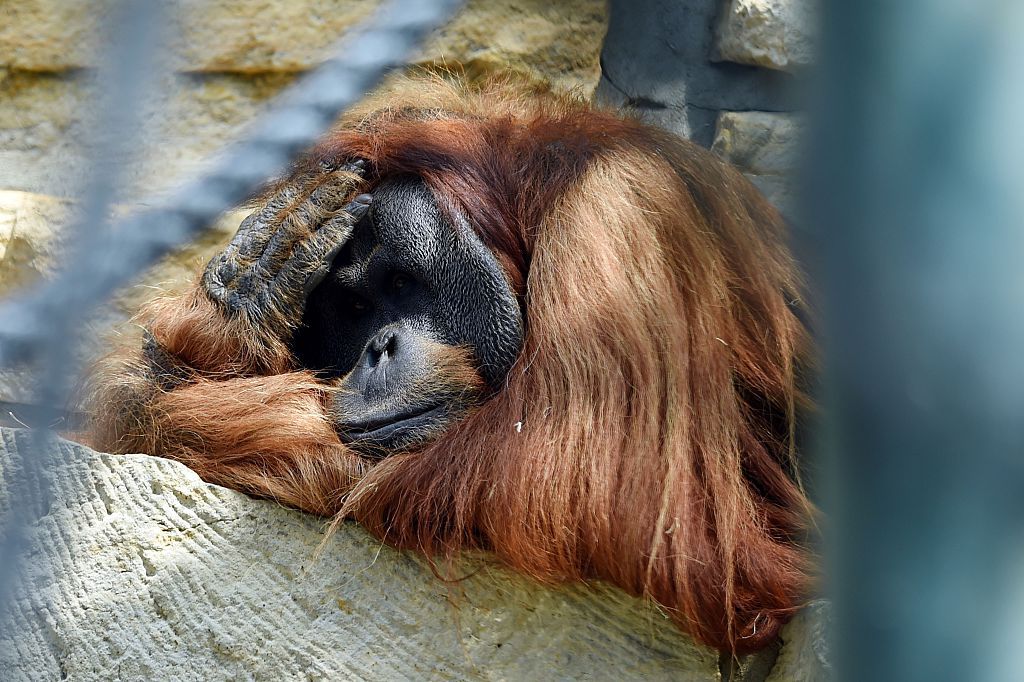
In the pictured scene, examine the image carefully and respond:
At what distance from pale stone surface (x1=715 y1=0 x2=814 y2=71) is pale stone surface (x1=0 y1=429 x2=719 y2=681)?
7.24 ft

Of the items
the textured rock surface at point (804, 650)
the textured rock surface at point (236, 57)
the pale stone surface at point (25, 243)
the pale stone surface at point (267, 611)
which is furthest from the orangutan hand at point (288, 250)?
the textured rock surface at point (236, 57)

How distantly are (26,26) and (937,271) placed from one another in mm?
4022

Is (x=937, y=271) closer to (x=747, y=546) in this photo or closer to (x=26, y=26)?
(x=747, y=546)

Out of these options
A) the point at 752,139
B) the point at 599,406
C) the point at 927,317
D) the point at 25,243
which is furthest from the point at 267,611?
the point at 752,139

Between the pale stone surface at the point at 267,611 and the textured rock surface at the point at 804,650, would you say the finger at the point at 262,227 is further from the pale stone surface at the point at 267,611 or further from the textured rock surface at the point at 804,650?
the textured rock surface at the point at 804,650

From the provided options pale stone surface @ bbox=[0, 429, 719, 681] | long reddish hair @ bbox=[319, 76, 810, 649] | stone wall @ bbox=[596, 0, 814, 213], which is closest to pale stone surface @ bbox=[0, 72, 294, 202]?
stone wall @ bbox=[596, 0, 814, 213]

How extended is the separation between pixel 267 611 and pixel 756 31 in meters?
2.50

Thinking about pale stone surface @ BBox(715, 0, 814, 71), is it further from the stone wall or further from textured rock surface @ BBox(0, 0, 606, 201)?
textured rock surface @ BBox(0, 0, 606, 201)

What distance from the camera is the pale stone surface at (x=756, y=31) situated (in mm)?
3295

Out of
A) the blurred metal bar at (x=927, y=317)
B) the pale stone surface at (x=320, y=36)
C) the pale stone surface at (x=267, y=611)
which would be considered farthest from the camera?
the pale stone surface at (x=320, y=36)

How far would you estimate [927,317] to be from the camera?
352 mm

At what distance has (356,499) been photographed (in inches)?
66.6

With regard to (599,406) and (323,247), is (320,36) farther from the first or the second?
(599,406)

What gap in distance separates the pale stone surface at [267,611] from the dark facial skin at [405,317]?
26cm
